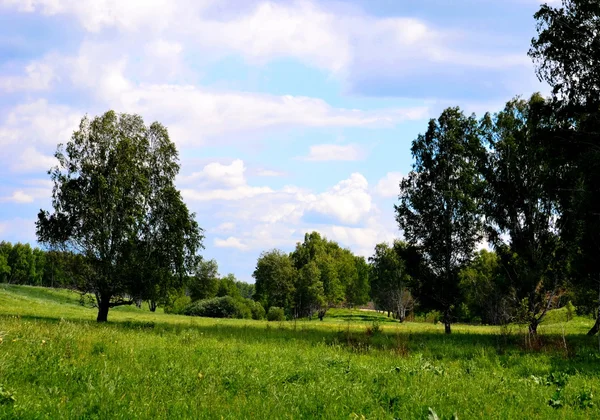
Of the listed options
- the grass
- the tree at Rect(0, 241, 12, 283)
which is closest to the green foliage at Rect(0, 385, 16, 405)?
the grass

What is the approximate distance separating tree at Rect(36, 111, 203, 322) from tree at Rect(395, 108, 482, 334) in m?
16.2

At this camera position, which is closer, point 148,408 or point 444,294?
point 148,408

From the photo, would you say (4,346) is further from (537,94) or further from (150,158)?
(537,94)

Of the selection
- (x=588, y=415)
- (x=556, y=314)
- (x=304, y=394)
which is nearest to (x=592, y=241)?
(x=588, y=415)

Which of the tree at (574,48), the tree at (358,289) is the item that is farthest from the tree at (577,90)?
the tree at (358,289)

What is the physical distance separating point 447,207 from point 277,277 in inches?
2066

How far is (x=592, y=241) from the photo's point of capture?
79.6ft

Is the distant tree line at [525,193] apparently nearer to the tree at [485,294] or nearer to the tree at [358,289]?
the tree at [485,294]

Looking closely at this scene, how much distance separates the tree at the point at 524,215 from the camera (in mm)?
28219

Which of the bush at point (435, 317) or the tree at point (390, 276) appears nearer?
the bush at point (435, 317)

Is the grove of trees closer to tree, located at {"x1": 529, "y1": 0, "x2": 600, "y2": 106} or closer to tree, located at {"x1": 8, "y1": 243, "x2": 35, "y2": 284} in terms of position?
tree, located at {"x1": 529, "y1": 0, "x2": 600, "y2": 106}

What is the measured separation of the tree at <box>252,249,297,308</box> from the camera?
8169 cm

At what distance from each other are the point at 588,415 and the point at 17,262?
498 ft

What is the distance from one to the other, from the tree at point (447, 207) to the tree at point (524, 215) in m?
1.66
